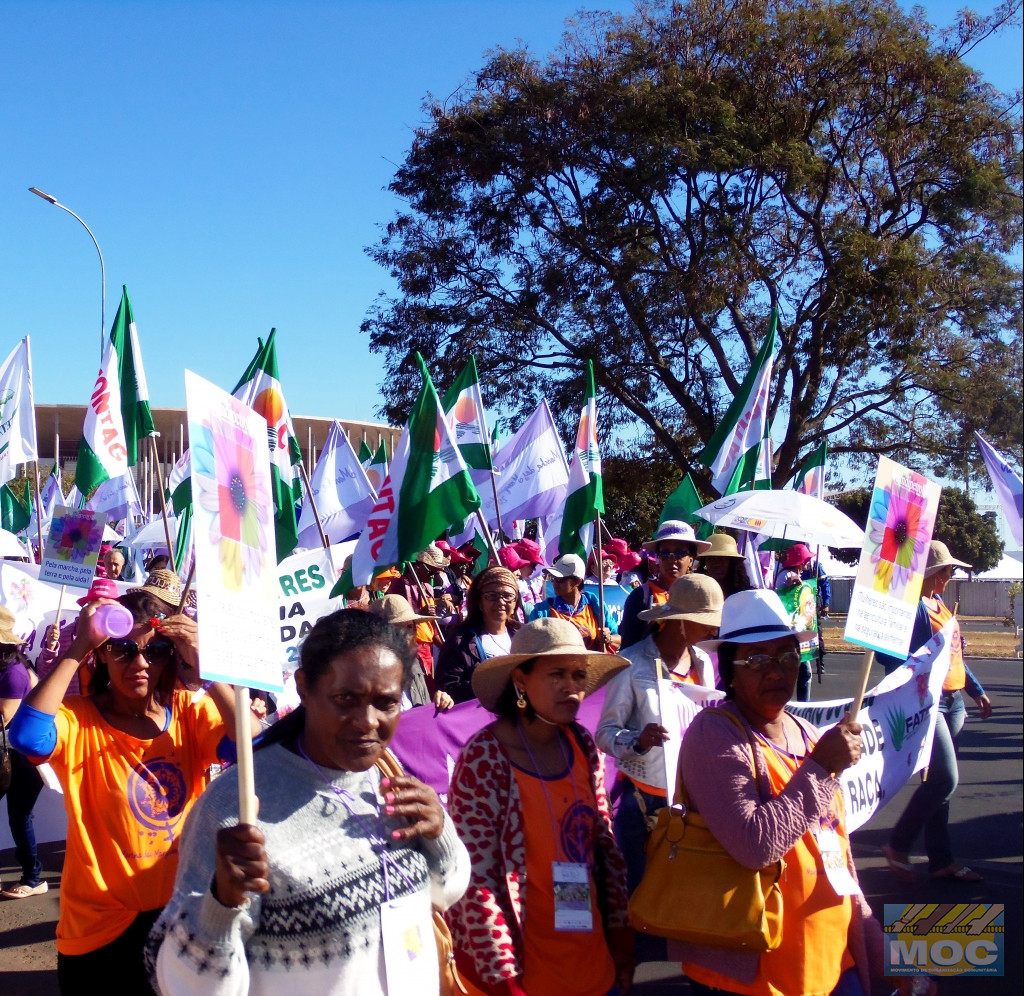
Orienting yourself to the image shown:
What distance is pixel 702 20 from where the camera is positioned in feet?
69.4

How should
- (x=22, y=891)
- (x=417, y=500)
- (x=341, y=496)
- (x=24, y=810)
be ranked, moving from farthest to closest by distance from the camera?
(x=341, y=496) < (x=417, y=500) < (x=22, y=891) < (x=24, y=810)

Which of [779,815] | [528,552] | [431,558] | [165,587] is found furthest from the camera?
[431,558]

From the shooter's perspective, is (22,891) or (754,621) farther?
(22,891)

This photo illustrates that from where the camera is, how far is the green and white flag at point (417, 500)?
23.3 ft

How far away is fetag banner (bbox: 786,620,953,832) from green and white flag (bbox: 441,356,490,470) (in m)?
4.83

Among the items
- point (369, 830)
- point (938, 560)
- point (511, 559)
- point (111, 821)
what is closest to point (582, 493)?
point (511, 559)

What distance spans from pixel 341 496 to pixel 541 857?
30.2ft

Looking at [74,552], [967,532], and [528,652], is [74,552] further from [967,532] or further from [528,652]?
[967,532]

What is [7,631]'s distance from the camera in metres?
5.18

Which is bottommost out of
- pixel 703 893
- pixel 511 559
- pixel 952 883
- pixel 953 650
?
pixel 952 883

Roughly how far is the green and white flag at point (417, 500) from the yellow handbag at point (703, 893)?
166 inches

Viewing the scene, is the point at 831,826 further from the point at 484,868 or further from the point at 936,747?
the point at 936,747

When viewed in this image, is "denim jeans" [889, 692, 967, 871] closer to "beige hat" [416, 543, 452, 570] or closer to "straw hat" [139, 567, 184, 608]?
"straw hat" [139, 567, 184, 608]

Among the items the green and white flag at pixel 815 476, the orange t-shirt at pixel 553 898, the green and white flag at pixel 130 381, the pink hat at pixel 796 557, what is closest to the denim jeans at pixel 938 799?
the orange t-shirt at pixel 553 898
